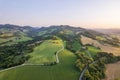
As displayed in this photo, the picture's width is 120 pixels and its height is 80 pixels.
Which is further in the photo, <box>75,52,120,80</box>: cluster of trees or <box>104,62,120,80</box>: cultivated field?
<box>104,62,120,80</box>: cultivated field

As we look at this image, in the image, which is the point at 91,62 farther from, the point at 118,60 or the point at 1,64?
the point at 1,64

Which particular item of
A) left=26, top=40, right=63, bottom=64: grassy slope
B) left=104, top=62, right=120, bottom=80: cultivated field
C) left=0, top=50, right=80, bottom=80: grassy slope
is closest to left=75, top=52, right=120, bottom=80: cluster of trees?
left=104, top=62, right=120, bottom=80: cultivated field

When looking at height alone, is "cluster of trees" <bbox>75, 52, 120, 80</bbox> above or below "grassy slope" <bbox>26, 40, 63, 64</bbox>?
below

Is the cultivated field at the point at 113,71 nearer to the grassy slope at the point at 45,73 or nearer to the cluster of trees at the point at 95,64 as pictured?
the cluster of trees at the point at 95,64

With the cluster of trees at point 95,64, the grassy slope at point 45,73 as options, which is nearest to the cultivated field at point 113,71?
the cluster of trees at point 95,64

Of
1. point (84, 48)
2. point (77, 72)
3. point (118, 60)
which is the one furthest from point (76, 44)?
point (77, 72)

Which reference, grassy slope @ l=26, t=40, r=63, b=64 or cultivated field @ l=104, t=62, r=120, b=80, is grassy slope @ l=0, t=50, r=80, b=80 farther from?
cultivated field @ l=104, t=62, r=120, b=80

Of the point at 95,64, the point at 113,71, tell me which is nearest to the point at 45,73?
the point at 95,64
